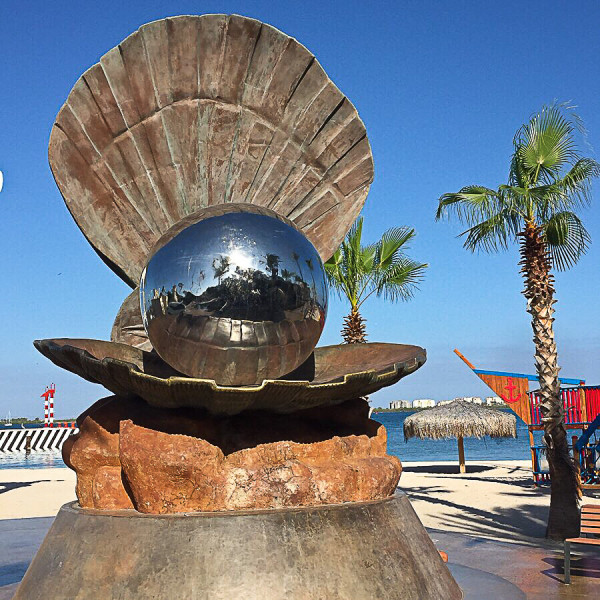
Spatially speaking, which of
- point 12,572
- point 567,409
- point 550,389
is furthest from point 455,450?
point 12,572

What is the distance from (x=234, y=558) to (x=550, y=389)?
33.3 feet

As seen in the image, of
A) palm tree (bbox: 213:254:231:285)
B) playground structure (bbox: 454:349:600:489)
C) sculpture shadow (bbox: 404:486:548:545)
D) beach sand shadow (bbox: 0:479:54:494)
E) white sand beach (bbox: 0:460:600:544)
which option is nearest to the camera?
palm tree (bbox: 213:254:231:285)

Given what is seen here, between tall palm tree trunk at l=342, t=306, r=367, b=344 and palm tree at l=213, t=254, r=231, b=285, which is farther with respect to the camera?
tall palm tree trunk at l=342, t=306, r=367, b=344

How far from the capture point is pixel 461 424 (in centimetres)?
2838

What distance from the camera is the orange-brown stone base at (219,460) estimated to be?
4879 mm

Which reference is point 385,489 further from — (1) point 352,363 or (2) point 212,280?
(2) point 212,280

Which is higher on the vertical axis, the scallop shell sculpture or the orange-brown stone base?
the scallop shell sculpture

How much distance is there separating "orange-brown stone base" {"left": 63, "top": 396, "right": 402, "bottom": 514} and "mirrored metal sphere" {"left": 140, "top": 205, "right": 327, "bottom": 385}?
1.47ft

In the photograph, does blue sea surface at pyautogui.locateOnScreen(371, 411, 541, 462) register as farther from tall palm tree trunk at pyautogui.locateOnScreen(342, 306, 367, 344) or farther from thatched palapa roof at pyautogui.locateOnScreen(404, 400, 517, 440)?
tall palm tree trunk at pyautogui.locateOnScreen(342, 306, 367, 344)

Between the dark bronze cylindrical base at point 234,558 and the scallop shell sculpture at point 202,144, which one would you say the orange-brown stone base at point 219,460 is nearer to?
the dark bronze cylindrical base at point 234,558

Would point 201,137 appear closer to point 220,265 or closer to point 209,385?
point 220,265

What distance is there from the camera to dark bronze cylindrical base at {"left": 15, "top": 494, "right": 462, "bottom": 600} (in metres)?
4.50

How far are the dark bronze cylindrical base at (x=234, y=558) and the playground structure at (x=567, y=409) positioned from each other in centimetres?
1372

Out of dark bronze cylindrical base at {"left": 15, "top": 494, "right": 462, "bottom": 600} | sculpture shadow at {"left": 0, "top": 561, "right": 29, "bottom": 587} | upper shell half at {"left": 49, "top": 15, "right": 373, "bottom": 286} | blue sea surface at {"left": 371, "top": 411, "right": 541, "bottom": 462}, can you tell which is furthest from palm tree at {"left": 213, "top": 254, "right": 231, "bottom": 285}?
blue sea surface at {"left": 371, "top": 411, "right": 541, "bottom": 462}
